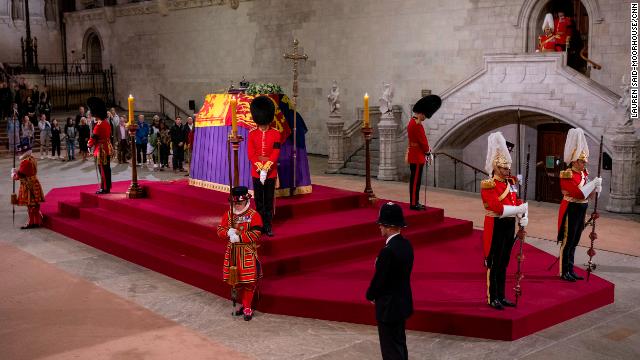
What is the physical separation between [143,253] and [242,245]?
8.90 feet

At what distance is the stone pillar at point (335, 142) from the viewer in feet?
62.4

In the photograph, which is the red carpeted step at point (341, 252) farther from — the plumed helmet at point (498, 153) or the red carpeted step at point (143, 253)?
the plumed helmet at point (498, 153)

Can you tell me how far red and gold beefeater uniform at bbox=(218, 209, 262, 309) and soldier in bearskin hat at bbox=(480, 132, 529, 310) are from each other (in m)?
2.46

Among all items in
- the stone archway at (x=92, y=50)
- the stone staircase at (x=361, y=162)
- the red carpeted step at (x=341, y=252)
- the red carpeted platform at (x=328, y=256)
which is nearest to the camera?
the red carpeted platform at (x=328, y=256)

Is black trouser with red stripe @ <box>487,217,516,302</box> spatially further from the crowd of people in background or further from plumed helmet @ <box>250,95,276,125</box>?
the crowd of people in background

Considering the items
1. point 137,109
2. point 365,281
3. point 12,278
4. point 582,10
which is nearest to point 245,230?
point 365,281

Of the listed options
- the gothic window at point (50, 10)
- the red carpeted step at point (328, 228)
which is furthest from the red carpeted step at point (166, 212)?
the gothic window at point (50, 10)

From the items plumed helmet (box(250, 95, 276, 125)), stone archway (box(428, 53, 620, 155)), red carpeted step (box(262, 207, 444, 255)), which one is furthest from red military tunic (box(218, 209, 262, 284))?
stone archway (box(428, 53, 620, 155))

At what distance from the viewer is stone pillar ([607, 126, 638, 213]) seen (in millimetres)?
13719

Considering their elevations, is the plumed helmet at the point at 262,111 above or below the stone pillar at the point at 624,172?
above

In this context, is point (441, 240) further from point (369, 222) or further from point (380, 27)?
point (380, 27)

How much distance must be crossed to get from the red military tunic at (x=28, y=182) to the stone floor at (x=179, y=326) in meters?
1.60

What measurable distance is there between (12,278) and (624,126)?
11.4 metres

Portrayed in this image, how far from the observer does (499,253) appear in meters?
7.21
